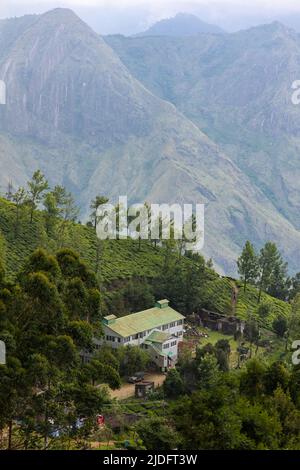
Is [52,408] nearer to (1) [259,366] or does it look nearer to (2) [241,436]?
(2) [241,436]

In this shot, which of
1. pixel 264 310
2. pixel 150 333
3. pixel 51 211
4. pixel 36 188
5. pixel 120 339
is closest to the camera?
pixel 120 339

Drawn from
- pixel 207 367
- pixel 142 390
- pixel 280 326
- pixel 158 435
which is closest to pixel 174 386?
pixel 142 390

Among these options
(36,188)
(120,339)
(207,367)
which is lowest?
(207,367)

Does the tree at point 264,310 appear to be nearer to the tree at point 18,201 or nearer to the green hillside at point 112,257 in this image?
the green hillside at point 112,257

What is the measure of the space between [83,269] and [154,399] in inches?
960

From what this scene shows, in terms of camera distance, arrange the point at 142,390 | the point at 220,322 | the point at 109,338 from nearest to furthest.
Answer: the point at 142,390 < the point at 109,338 < the point at 220,322

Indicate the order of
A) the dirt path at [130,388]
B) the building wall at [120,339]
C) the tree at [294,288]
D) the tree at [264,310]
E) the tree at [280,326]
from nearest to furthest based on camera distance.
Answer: the dirt path at [130,388] → the building wall at [120,339] → the tree at [264,310] → the tree at [280,326] → the tree at [294,288]

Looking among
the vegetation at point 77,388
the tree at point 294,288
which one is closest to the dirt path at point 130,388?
the vegetation at point 77,388

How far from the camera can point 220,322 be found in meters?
81.4

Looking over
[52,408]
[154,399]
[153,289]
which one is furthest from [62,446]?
[153,289]

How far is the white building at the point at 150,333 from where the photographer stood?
2677 inches

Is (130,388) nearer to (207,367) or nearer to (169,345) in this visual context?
(207,367)

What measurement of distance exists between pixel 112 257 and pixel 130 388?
29312 millimetres
